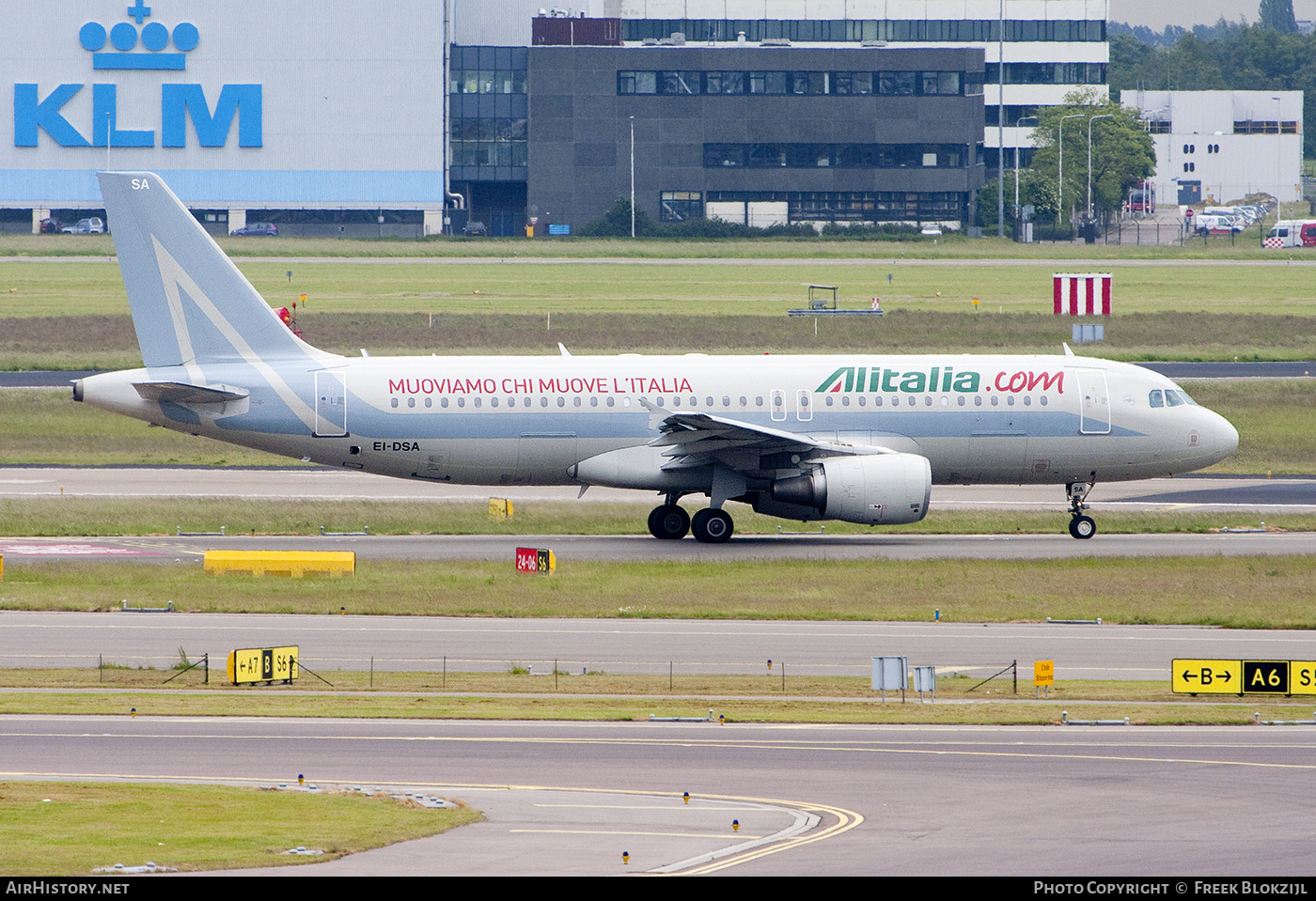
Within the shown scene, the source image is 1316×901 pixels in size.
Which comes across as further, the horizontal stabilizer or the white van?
the white van

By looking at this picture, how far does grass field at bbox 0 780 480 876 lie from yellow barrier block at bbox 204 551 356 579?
56.1 feet

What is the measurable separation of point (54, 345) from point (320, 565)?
47.8 meters

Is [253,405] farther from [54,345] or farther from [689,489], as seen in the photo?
[54,345]

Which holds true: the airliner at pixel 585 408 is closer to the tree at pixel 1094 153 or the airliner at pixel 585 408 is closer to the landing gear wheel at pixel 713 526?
the landing gear wheel at pixel 713 526

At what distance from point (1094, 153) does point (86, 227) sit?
313 feet

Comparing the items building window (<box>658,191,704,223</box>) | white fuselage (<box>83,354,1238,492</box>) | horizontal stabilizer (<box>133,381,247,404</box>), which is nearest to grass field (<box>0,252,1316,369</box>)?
building window (<box>658,191,704,223</box>)

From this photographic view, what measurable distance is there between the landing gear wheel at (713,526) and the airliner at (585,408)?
0.05 meters

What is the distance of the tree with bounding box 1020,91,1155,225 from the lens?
155500 millimetres

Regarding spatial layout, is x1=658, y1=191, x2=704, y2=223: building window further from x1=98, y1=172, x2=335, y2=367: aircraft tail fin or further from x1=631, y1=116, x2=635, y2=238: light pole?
x1=98, y1=172, x2=335, y2=367: aircraft tail fin

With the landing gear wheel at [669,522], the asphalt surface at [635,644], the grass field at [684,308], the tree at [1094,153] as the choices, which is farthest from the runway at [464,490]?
the tree at [1094,153]

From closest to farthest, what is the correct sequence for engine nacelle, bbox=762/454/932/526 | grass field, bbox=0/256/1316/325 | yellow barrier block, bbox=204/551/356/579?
yellow barrier block, bbox=204/551/356/579 < engine nacelle, bbox=762/454/932/526 < grass field, bbox=0/256/1316/325

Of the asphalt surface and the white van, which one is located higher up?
the white van
